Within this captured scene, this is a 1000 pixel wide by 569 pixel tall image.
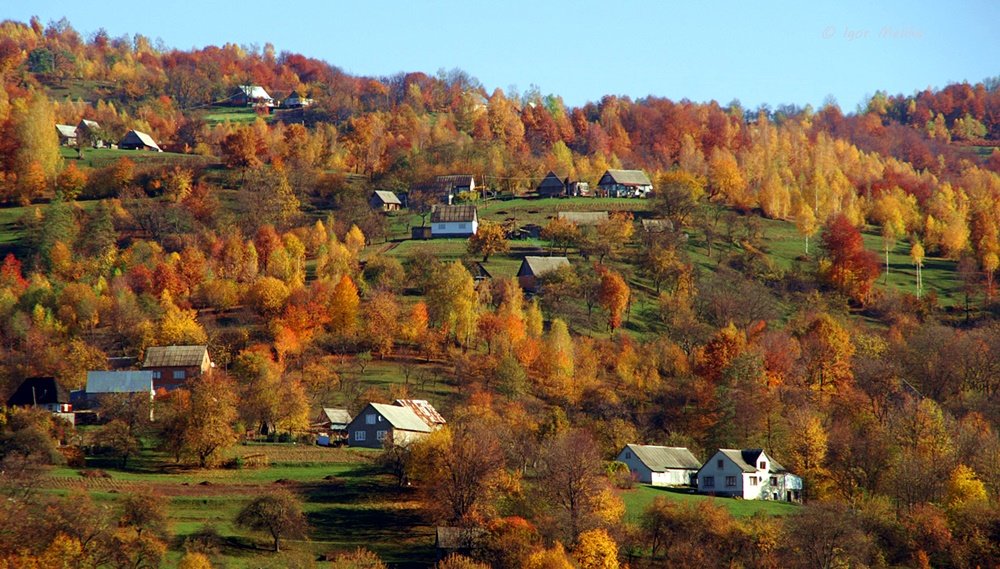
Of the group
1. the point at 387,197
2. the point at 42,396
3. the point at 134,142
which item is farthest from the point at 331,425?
the point at 134,142

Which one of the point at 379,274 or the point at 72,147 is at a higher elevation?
the point at 72,147

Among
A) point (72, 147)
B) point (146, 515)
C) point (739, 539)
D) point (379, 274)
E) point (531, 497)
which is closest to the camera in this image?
point (146, 515)

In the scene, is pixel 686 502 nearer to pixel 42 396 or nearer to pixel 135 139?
pixel 42 396

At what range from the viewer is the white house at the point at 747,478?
8144 cm

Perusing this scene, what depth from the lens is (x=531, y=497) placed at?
230 ft

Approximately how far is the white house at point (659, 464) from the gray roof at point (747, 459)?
10.3ft

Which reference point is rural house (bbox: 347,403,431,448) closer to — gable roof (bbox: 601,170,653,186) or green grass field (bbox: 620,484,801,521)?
green grass field (bbox: 620,484,801,521)

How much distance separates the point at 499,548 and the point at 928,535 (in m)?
23.3

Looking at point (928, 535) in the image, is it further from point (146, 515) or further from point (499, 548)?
point (146, 515)

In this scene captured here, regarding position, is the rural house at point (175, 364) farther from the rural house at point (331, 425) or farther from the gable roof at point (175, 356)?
the rural house at point (331, 425)

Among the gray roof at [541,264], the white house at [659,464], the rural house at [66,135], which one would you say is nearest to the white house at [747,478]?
the white house at [659,464]

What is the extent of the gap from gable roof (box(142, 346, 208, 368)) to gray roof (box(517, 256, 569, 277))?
34.9m

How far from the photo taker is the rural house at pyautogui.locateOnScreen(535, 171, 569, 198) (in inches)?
6334

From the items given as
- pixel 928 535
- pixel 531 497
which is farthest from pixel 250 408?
pixel 928 535
